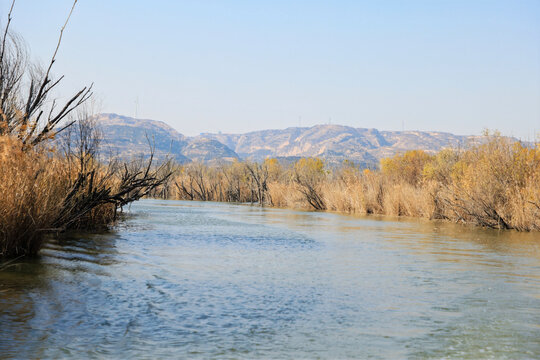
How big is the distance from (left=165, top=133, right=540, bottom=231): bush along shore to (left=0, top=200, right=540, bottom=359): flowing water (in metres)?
6.96

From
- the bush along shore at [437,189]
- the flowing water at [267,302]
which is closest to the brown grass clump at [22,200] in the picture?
the flowing water at [267,302]

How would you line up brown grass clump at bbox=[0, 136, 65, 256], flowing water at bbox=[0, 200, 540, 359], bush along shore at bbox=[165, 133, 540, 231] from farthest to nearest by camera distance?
1. bush along shore at bbox=[165, 133, 540, 231]
2. brown grass clump at bbox=[0, 136, 65, 256]
3. flowing water at bbox=[0, 200, 540, 359]

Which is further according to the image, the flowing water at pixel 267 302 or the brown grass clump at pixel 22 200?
the brown grass clump at pixel 22 200

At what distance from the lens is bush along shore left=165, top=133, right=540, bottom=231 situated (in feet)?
67.1

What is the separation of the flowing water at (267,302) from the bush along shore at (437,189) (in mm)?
6964

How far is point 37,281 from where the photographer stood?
8.22 meters

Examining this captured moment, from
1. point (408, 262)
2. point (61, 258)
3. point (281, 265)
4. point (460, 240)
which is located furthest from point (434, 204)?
point (61, 258)

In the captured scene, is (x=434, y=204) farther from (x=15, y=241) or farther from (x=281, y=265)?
(x=15, y=241)

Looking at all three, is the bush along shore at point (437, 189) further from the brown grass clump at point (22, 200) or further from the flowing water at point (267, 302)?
the brown grass clump at point (22, 200)

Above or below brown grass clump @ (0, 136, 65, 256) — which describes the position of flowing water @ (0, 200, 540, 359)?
below

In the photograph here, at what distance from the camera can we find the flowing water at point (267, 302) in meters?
5.56

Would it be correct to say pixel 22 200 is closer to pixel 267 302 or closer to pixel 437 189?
pixel 267 302

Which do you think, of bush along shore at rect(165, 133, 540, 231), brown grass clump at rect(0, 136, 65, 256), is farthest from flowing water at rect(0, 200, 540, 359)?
bush along shore at rect(165, 133, 540, 231)

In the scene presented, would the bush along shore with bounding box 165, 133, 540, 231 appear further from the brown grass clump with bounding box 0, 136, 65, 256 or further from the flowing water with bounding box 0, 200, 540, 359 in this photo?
the brown grass clump with bounding box 0, 136, 65, 256
